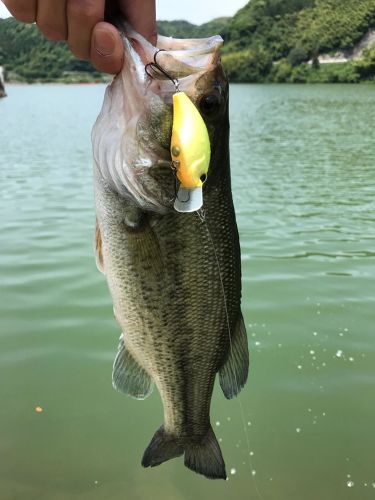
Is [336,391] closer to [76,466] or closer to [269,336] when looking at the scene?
[269,336]

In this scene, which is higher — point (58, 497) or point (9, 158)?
point (58, 497)

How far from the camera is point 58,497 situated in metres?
3.74

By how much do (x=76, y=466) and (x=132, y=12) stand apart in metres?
3.09

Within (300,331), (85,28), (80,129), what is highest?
(85,28)

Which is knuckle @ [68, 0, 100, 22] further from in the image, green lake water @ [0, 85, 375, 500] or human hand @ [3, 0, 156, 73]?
green lake water @ [0, 85, 375, 500]

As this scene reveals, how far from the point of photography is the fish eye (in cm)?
204

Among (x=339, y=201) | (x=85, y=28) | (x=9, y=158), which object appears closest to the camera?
(x=85, y=28)

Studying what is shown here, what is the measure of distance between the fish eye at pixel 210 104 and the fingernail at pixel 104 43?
0.35 m

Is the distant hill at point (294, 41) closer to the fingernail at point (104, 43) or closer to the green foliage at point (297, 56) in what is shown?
the green foliage at point (297, 56)

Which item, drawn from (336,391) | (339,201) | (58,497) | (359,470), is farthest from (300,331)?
(339,201)

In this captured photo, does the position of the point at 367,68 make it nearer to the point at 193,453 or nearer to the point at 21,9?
the point at 193,453

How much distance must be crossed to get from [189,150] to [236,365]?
3.80 feet

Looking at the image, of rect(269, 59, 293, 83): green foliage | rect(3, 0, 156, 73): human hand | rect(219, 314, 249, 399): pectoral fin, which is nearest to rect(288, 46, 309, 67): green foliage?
rect(269, 59, 293, 83): green foliage

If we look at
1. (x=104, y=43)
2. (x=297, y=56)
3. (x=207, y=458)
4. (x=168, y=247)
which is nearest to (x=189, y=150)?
(x=104, y=43)
